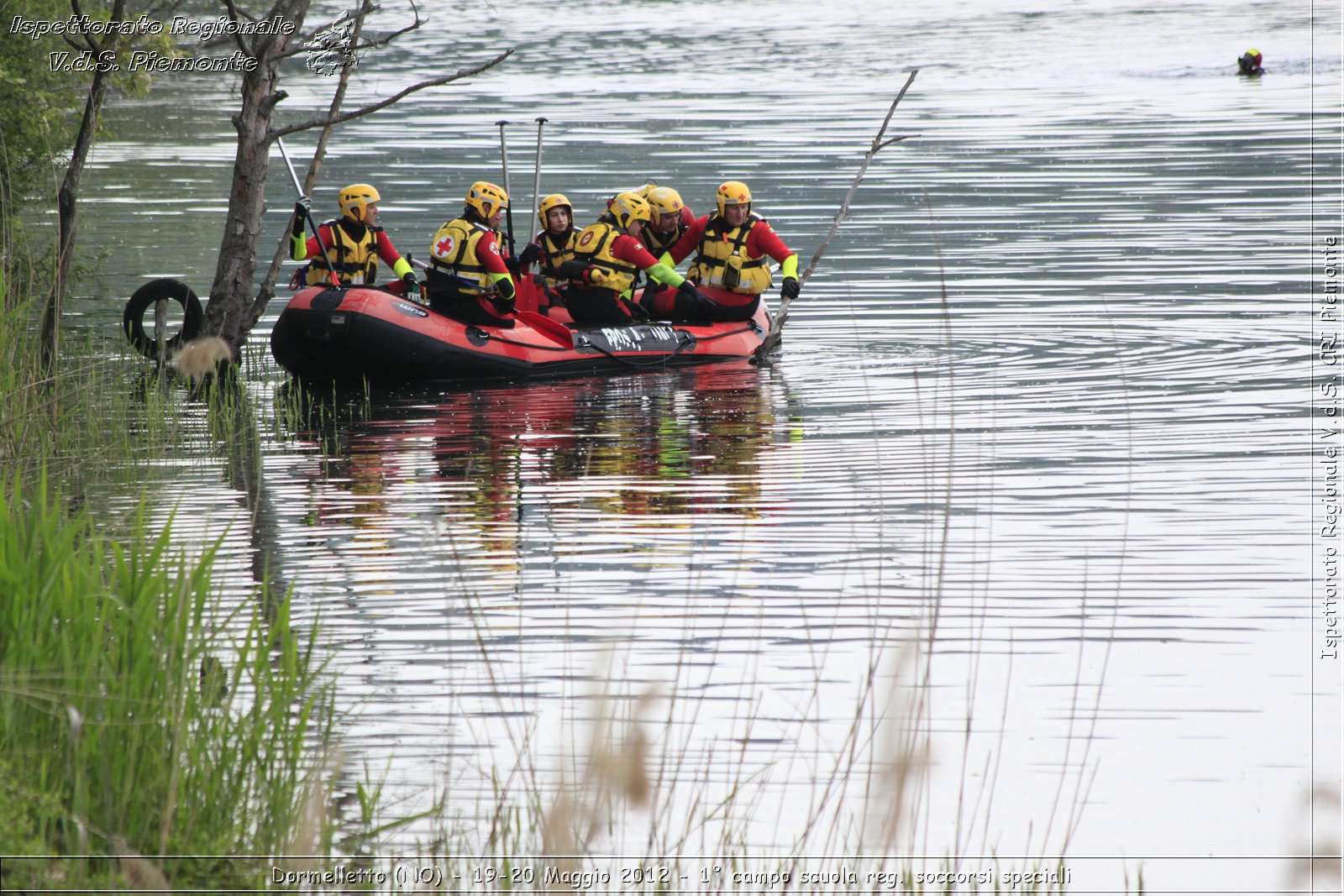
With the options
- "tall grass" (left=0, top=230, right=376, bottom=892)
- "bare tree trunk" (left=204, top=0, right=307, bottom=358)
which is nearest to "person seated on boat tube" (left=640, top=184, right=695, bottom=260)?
"bare tree trunk" (left=204, top=0, right=307, bottom=358)

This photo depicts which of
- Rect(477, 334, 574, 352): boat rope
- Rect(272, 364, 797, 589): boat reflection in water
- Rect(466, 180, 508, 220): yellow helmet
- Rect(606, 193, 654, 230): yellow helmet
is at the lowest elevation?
Rect(272, 364, 797, 589): boat reflection in water

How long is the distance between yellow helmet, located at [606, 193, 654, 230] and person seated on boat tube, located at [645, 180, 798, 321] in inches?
27.7

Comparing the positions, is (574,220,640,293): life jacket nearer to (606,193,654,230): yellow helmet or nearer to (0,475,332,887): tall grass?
(606,193,654,230): yellow helmet

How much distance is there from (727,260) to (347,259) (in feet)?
11.1

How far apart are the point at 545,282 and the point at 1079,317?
541cm

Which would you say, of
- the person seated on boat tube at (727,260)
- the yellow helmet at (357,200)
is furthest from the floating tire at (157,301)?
the person seated on boat tube at (727,260)

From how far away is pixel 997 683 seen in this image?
663cm

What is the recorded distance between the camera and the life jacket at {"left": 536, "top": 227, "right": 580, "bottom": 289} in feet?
50.4

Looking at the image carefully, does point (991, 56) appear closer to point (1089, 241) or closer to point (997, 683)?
point (1089, 241)

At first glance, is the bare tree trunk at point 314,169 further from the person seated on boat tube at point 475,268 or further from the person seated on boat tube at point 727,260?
the person seated on boat tube at point 727,260

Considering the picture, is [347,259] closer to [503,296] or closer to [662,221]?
[503,296]

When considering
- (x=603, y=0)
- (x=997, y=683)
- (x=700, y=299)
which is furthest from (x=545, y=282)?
(x=603, y=0)

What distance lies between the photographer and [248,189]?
14086 mm

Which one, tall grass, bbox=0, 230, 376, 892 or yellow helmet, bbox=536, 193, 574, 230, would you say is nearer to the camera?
tall grass, bbox=0, 230, 376, 892
